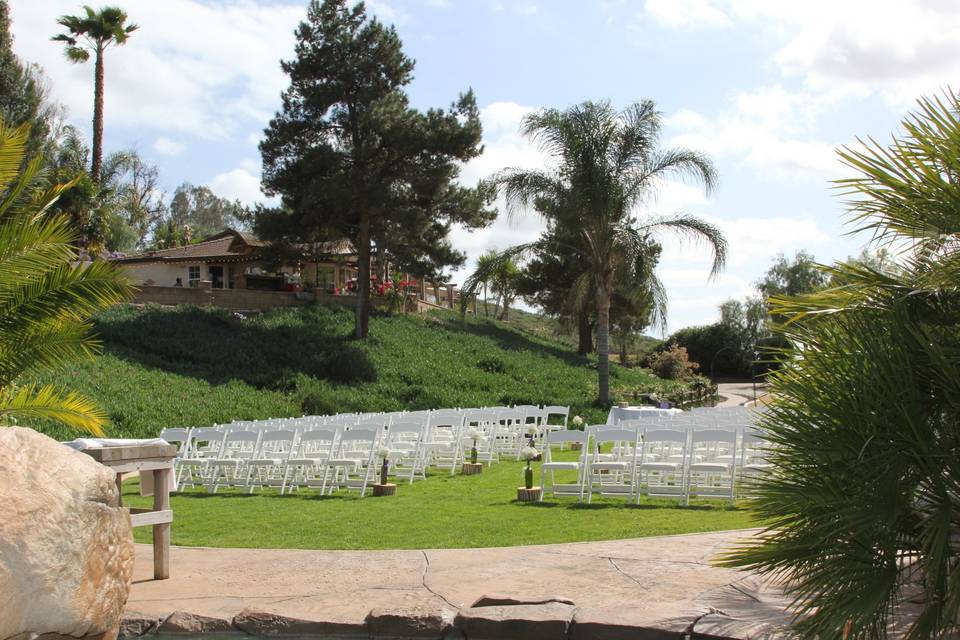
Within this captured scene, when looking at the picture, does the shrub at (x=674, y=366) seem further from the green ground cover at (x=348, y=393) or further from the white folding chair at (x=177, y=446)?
the white folding chair at (x=177, y=446)

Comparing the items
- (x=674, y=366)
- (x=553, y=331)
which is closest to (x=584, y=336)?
(x=674, y=366)

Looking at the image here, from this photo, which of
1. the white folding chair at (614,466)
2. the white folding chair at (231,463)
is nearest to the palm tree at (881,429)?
the white folding chair at (614,466)

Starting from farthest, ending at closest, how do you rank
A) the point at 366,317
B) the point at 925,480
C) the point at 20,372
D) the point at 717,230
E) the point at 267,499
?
the point at 366,317, the point at 717,230, the point at 267,499, the point at 20,372, the point at 925,480

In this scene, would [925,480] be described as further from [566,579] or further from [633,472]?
[633,472]

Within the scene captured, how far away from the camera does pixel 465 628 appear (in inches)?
211

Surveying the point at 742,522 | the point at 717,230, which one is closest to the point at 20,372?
the point at 742,522

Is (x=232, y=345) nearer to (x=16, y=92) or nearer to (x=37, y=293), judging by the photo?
(x=16, y=92)

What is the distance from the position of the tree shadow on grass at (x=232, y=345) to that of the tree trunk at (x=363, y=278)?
70 centimetres

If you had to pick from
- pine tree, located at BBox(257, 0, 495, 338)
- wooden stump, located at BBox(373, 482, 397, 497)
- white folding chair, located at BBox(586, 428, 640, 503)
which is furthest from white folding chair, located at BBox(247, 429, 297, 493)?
pine tree, located at BBox(257, 0, 495, 338)

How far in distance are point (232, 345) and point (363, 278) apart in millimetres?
6084

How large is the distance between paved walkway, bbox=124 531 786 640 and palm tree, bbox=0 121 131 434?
7.23ft

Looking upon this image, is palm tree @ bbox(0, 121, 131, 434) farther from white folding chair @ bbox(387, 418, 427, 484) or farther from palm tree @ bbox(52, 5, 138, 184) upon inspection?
palm tree @ bbox(52, 5, 138, 184)

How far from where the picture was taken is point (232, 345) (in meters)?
31.6

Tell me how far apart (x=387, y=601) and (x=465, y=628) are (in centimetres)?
67
